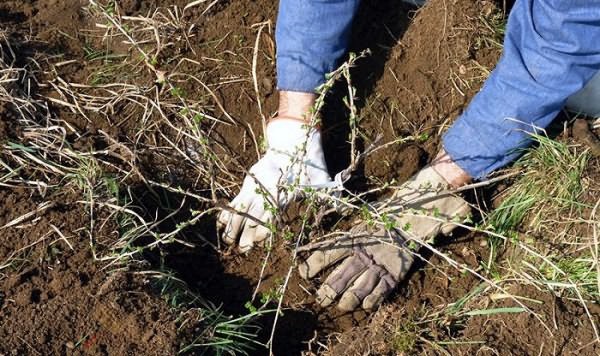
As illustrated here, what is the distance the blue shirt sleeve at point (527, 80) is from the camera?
1.80m

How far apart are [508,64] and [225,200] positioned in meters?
0.94

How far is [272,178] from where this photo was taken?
6.80ft

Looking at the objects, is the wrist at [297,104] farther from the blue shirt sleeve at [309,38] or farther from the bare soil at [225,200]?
the bare soil at [225,200]

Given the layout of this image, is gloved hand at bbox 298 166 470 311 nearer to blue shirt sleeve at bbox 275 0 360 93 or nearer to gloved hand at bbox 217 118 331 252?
gloved hand at bbox 217 118 331 252

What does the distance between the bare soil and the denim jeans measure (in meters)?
0.18

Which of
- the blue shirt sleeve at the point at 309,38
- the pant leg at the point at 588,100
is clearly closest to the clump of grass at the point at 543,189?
the pant leg at the point at 588,100

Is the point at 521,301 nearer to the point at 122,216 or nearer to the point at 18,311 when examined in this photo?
the point at 122,216

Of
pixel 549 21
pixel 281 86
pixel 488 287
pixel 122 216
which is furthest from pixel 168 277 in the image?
pixel 549 21

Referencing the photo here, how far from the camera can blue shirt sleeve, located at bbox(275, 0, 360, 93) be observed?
2.05 meters

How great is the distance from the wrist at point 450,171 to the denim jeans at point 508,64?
23mm

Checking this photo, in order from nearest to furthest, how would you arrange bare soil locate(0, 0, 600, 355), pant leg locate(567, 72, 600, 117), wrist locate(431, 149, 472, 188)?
bare soil locate(0, 0, 600, 355), wrist locate(431, 149, 472, 188), pant leg locate(567, 72, 600, 117)

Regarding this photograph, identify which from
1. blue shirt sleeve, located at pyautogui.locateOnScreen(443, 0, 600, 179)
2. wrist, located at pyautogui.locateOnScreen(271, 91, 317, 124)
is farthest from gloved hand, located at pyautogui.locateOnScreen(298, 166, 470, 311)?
wrist, located at pyautogui.locateOnScreen(271, 91, 317, 124)

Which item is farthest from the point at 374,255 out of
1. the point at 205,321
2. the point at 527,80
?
the point at 527,80

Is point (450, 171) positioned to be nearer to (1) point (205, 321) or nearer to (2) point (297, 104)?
(2) point (297, 104)
